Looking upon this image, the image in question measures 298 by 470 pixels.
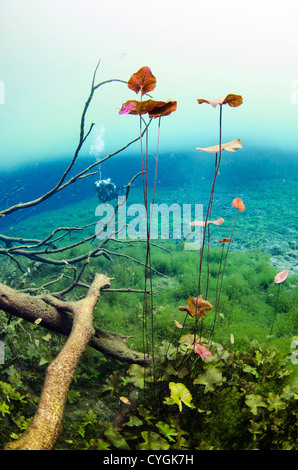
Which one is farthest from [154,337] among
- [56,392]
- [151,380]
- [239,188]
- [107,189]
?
[239,188]

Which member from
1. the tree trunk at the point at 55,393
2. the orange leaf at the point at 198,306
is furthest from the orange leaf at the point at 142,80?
the tree trunk at the point at 55,393

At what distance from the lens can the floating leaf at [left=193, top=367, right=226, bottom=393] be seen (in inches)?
58.0

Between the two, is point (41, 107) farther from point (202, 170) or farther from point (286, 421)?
point (286, 421)

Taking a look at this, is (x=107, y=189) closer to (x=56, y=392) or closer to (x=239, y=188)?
(x=239, y=188)

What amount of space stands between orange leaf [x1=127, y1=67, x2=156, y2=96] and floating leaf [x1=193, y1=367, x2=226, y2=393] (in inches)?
60.1

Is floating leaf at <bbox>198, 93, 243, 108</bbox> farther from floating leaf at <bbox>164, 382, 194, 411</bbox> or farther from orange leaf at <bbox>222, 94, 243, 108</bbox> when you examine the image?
floating leaf at <bbox>164, 382, 194, 411</bbox>

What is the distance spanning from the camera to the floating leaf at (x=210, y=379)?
1.47 meters

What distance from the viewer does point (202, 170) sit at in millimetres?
14992

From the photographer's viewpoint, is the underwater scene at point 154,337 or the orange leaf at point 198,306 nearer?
the underwater scene at point 154,337

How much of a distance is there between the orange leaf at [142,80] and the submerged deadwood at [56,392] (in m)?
1.41

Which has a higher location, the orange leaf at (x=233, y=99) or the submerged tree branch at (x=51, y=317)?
the orange leaf at (x=233, y=99)

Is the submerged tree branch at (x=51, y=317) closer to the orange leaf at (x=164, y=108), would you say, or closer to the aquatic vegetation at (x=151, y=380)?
the aquatic vegetation at (x=151, y=380)
